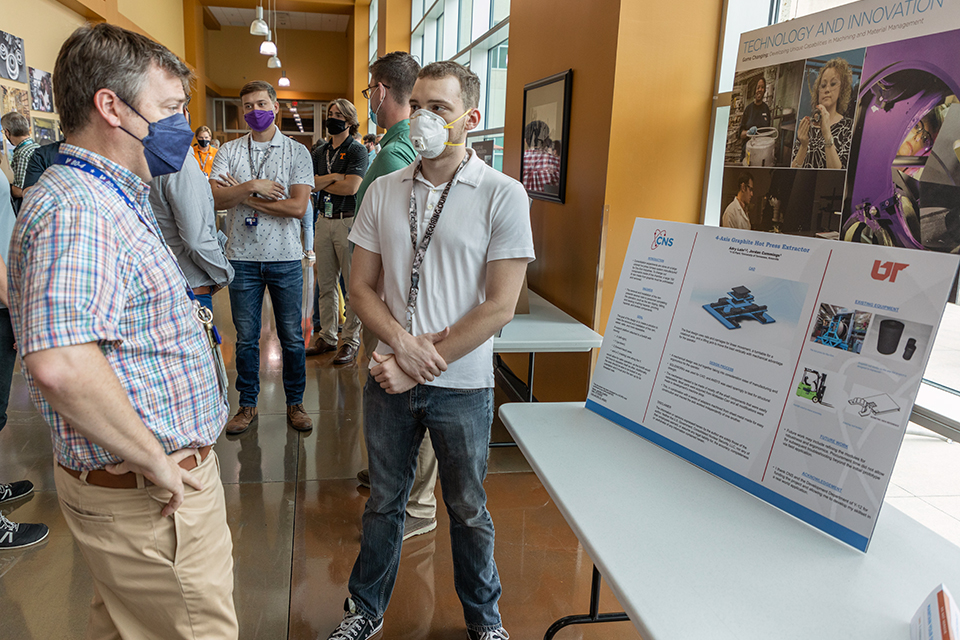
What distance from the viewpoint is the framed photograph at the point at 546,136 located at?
3684 millimetres

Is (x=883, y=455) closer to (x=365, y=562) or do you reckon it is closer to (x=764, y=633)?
(x=764, y=633)

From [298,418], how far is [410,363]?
228 cm

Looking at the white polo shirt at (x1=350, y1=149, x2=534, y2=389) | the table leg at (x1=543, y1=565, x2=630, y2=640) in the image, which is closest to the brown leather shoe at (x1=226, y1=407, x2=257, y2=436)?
the white polo shirt at (x1=350, y1=149, x2=534, y2=389)

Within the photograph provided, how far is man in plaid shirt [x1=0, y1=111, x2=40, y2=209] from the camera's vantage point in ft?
17.0

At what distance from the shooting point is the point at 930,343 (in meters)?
1.03

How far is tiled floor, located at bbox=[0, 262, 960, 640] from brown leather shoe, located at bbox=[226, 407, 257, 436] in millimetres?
50

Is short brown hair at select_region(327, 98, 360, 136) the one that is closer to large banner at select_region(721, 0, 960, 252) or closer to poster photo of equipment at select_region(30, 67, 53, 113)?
large banner at select_region(721, 0, 960, 252)

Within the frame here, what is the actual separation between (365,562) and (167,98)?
4.57 ft

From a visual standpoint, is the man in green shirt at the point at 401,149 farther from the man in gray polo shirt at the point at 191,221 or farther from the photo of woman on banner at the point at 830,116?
the photo of woman on banner at the point at 830,116

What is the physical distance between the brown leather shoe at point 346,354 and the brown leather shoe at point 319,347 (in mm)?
238

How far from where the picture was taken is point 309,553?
2.54 m

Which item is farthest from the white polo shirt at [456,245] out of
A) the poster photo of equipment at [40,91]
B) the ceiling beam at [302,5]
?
the ceiling beam at [302,5]

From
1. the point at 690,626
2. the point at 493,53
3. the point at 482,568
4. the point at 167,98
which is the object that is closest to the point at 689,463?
the point at 690,626

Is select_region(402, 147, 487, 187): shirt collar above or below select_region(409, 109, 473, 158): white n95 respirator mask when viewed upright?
below
